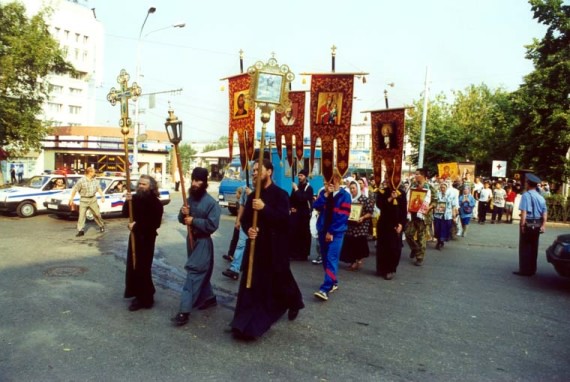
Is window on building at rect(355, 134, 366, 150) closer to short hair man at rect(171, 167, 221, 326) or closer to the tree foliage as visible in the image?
the tree foliage

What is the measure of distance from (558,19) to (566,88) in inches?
154

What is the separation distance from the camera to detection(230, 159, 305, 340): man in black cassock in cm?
526

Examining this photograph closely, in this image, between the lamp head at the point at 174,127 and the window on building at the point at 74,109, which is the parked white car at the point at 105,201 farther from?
the window on building at the point at 74,109

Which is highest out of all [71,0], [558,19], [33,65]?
[71,0]

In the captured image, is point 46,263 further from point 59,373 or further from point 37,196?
point 37,196

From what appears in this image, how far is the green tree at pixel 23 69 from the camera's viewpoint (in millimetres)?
18500

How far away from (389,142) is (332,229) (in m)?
2.67

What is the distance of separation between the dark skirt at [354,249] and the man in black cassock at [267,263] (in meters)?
3.69

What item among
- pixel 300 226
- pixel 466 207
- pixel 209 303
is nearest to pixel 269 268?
pixel 209 303

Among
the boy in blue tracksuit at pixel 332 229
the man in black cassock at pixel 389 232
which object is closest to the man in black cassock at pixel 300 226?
the man in black cassock at pixel 389 232

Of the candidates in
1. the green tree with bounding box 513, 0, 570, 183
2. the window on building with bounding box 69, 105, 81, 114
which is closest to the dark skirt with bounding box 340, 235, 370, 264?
the green tree with bounding box 513, 0, 570, 183

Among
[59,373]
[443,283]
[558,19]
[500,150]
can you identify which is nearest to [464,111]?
[500,150]

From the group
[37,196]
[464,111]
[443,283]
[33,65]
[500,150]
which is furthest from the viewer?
[464,111]

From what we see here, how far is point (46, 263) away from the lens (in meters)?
8.73
